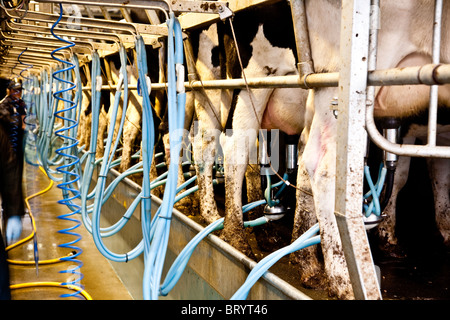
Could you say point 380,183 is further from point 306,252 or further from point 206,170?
point 206,170

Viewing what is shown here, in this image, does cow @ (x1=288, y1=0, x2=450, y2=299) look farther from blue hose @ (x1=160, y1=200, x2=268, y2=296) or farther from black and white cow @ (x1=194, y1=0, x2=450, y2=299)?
blue hose @ (x1=160, y1=200, x2=268, y2=296)

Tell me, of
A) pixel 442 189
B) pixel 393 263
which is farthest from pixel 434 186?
pixel 393 263

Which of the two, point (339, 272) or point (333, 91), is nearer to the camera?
point (339, 272)

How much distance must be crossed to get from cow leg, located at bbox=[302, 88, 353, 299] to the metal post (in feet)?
1.79

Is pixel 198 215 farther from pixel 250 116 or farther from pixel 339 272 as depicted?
pixel 339 272

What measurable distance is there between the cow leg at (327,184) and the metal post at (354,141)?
1.79ft

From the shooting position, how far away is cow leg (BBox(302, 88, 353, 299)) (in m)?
2.12

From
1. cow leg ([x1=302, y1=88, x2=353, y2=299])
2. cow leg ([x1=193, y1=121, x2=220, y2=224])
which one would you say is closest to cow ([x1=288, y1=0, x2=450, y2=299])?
cow leg ([x1=302, y1=88, x2=353, y2=299])

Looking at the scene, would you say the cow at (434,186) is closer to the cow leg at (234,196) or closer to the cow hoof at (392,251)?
the cow hoof at (392,251)

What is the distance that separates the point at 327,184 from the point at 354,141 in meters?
0.75

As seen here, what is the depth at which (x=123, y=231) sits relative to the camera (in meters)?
5.30

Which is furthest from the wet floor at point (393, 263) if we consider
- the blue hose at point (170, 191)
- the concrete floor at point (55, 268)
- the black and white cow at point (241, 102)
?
the black and white cow at point (241, 102)
